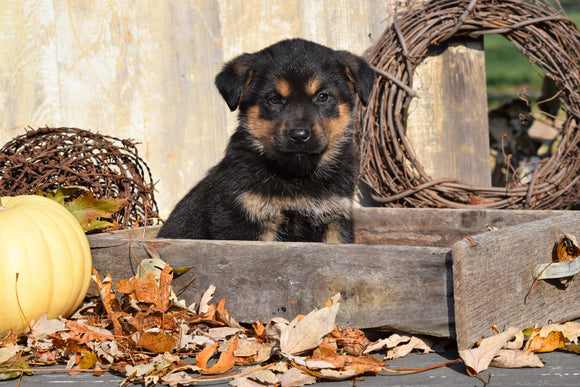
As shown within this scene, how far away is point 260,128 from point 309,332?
1.50m

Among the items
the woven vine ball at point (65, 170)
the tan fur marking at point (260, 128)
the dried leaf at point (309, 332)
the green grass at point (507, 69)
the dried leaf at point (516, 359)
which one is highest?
the green grass at point (507, 69)

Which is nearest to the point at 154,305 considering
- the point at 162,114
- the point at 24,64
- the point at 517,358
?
the point at 517,358

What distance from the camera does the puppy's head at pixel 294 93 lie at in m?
3.42

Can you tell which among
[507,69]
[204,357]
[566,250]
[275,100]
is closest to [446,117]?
[275,100]

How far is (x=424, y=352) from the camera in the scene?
260cm

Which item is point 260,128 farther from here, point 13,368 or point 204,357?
point 13,368

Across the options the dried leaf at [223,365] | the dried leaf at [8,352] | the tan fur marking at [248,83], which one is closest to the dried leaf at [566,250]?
the dried leaf at [223,365]

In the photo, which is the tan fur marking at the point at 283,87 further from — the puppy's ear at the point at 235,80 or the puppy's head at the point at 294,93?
the puppy's ear at the point at 235,80

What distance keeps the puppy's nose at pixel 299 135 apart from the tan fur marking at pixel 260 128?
0.17 m

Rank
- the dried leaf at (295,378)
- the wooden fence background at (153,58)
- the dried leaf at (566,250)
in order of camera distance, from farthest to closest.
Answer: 1. the wooden fence background at (153,58)
2. the dried leaf at (566,250)
3. the dried leaf at (295,378)

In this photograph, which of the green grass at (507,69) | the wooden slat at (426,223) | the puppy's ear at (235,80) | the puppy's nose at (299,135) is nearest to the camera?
the puppy's nose at (299,135)

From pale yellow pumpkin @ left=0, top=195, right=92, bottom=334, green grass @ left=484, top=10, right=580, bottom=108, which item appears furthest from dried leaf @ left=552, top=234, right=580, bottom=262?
green grass @ left=484, top=10, right=580, bottom=108

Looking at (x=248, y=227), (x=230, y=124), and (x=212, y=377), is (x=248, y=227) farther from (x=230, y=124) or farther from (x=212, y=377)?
(x=230, y=124)

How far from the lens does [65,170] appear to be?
3668 millimetres
